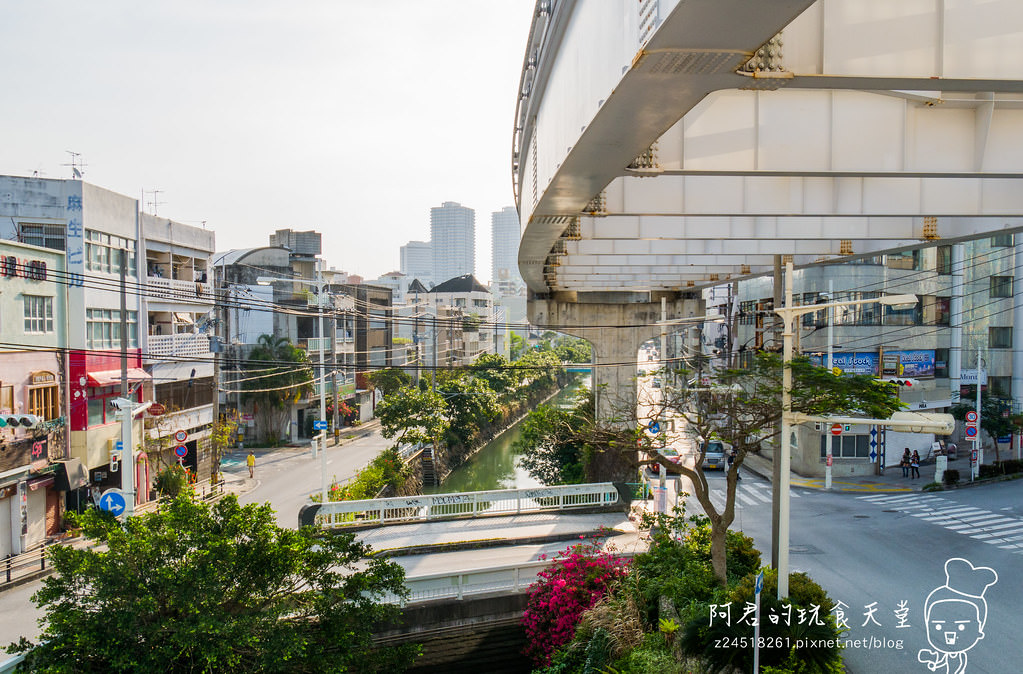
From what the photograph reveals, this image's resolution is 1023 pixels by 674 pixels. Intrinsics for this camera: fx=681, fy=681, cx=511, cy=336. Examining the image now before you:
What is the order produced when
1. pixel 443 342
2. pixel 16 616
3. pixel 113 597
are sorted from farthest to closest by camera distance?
pixel 443 342 < pixel 16 616 < pixel 113 597

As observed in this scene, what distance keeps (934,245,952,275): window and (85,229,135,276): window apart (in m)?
28.2

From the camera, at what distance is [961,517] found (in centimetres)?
1811

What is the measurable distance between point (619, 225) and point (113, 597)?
8.15m

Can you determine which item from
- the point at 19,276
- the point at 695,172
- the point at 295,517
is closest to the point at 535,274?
the point at 695,172

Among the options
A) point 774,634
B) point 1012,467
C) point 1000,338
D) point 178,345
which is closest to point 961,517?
point 1012,467

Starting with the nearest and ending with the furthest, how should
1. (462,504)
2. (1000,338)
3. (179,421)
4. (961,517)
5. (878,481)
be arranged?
1. (462,504)
2. (961,517)
3. (179,421)
4. (878,481)
5. (1000,338)

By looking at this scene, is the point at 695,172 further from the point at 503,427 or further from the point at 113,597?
the point at 503,427

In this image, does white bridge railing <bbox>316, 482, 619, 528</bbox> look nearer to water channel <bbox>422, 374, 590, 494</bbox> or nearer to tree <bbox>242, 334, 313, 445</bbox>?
water channel <bbox>422, 374, 590, 494</bbox>

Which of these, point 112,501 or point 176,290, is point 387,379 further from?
point 112,501

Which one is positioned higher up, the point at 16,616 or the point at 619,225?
the point at 619,225

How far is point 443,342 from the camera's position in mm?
53062

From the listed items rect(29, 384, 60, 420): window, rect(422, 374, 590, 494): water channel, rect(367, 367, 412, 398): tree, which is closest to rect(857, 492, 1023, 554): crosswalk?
rect(422, 374, 590, 494): water channel

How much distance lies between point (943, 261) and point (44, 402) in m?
30.0

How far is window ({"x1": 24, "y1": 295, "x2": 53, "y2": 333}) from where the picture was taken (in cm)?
1716
